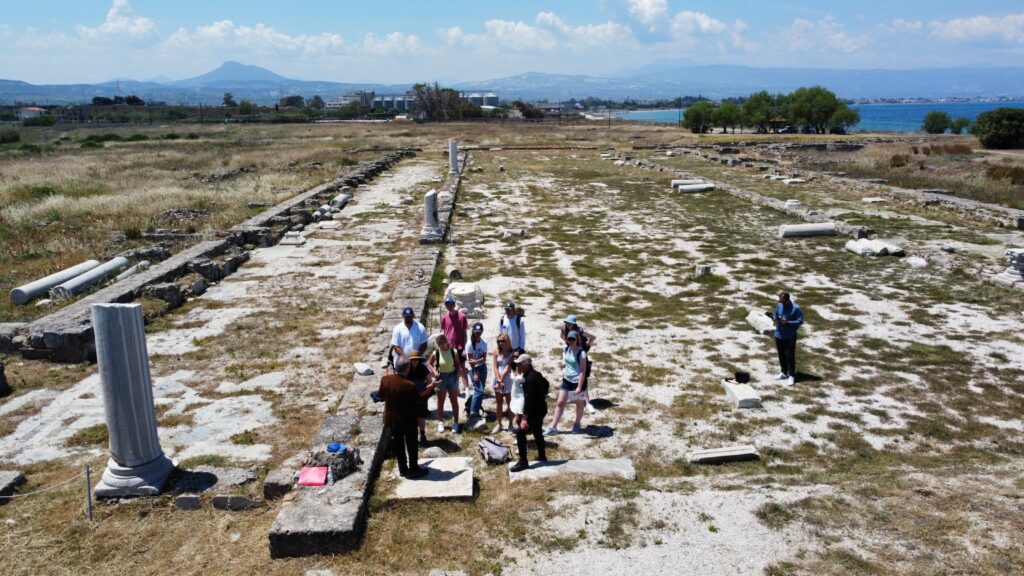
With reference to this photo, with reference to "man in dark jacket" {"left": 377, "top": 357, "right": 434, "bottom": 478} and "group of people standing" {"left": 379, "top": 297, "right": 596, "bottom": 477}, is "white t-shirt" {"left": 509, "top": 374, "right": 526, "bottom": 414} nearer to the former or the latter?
"group of people standing" {"left": 379, "top": 297, "right": 596, "bottom": 477}

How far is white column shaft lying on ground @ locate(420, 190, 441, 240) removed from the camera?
703 inches

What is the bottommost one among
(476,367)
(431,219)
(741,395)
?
(741,395)

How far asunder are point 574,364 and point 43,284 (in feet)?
37.1

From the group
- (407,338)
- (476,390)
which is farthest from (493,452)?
(407,338)

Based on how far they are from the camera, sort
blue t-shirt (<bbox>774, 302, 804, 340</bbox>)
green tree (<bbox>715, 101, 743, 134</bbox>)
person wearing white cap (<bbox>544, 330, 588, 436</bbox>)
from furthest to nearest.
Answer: green tree (<bbox>715, 101, 743, 134</bbox>), blue t-shirt (<bbox>774, 302, 804, 340</bbox>), person wearing white cap (<bbox>544, 330, 588, 436</bbox>)

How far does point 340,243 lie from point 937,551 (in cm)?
1572

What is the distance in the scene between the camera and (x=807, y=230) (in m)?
18.3

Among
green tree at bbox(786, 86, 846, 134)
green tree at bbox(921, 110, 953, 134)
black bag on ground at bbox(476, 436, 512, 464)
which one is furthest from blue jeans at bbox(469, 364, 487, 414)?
green tree at bbox(921, 110, 953, 134)

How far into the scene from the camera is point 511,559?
18.0 ft

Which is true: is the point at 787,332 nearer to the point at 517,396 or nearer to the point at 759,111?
the point at 517,396

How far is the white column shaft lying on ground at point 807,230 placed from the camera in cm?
1819

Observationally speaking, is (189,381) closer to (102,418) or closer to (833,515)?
(102,418)

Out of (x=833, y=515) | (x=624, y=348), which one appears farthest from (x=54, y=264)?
(x=833, y=515)

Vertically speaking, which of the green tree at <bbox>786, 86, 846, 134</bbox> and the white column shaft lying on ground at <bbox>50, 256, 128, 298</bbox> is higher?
the green tree at <bbox>786, 86, 846, 134</bbox>
